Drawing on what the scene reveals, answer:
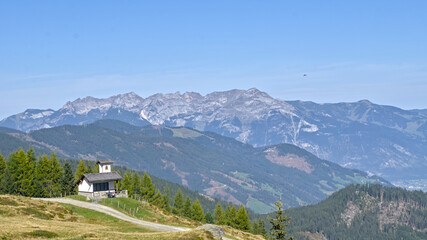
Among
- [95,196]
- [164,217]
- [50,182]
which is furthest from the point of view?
[50,182]

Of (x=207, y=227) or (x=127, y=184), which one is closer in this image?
(x=207, y=227)

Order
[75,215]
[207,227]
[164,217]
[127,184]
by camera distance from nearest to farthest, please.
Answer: [207,227]
[75,215]
[164,217]
[127,184]

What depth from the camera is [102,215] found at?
4257 inches

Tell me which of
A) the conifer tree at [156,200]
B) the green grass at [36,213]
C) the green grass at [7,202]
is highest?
the green grass at [7,202]

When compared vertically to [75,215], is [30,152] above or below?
above

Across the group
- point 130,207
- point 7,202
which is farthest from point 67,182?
point 7,202

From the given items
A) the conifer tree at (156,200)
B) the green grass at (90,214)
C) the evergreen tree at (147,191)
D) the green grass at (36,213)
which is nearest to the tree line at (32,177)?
the evergreen tree at (147,191)

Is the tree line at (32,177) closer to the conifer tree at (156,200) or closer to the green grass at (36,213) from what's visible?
the conifer tree at (156,200)

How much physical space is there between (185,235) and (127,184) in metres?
104

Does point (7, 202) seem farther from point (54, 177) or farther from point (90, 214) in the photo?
point (54, 177)

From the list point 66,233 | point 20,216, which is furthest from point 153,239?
point 20,216

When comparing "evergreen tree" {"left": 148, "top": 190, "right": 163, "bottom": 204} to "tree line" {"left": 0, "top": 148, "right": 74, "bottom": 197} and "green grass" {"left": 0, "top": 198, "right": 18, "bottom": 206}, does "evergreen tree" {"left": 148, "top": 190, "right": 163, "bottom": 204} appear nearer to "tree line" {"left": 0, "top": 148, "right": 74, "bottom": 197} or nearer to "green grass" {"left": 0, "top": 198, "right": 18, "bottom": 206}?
"tree line" {"left": 0, "top": 148, "right": 74, "bottom": 197}

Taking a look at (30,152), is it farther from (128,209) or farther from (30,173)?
(128,209)

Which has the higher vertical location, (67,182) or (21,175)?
(21,175)
